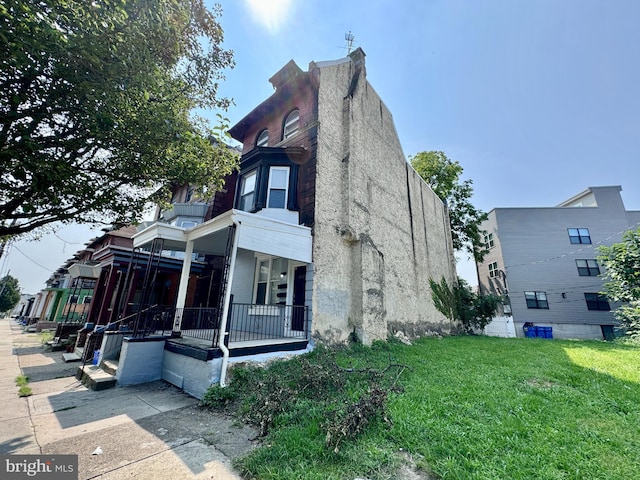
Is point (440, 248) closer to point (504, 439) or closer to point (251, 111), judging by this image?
point (251, 111)

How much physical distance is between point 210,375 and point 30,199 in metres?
5.42

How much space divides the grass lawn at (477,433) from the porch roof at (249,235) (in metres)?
3.05

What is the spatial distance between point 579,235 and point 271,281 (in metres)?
28.8

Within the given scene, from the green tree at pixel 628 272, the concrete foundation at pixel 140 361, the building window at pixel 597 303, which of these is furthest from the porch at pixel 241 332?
the building window at pixel 597 303

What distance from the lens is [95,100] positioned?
14.7ft

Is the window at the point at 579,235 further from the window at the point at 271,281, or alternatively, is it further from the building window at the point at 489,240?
the window at the point at 271,281

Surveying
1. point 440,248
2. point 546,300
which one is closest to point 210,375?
point 440,248

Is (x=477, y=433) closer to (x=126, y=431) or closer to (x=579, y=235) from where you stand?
(x=126, y=431)

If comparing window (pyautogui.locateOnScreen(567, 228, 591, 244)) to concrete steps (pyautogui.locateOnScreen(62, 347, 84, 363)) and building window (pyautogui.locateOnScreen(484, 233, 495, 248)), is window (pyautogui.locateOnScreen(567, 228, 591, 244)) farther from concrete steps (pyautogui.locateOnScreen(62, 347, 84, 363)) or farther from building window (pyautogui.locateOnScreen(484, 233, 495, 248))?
concrete steps (pyautogui.locateOnScreen(62, 347, 84, 363))

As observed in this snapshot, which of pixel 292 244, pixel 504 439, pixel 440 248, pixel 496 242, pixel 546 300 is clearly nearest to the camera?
pixel 504 439

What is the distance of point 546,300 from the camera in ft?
74.7

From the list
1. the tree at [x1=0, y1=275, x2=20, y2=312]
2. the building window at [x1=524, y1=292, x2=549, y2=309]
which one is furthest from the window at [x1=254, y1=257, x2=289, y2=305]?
the tree at [x1=0, y1=275, x2=20, y2=312]

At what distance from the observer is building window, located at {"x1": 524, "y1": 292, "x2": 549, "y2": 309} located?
22.7m

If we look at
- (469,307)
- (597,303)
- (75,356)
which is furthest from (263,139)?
(597,303)
